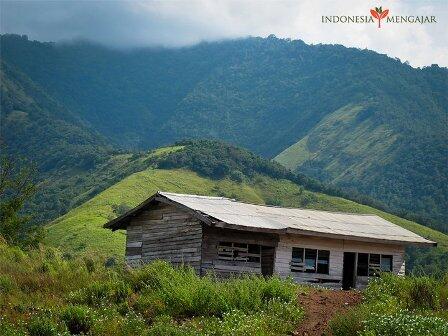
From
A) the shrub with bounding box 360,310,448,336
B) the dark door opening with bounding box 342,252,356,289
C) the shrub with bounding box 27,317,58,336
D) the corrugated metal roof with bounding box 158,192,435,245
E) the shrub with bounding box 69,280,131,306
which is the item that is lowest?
the dark door opening with bounding box 342,252,356,289

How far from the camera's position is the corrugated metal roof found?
25.2 m

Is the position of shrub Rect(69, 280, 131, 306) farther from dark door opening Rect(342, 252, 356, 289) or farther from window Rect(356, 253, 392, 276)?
dark door opening Rect(342, 252, 356, 289)

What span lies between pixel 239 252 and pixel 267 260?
1432 millimetres

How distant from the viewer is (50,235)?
→ 76.2 metres

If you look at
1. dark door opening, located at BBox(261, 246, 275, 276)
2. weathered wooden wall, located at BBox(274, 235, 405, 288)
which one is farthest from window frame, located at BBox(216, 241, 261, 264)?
weathered wooden wall, located at BBox(274, 235, 405, 288)

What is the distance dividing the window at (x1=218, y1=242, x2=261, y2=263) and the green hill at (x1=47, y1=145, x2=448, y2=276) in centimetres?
4466

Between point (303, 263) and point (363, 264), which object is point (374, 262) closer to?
point (363, 264)

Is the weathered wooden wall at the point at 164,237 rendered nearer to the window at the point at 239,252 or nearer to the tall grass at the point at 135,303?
the window at the point at 239,252

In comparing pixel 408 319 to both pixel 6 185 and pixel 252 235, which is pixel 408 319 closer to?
pixel 252 235

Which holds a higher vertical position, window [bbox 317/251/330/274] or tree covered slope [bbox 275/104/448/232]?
tree covered slope [bbox 275/104/448/232]

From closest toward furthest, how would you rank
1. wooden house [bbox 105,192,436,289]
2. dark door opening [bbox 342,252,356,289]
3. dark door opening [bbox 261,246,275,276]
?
wooden house [bbox 105,192,436,289] → dark door opening [bbox 261,246,275,276] → dark door opening [bbox 342,252,356,289]

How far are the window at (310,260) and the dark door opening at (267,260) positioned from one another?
1.07 m

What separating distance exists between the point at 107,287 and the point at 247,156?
4100 inches

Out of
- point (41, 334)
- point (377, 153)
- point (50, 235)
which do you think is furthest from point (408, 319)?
point (377, 153)
